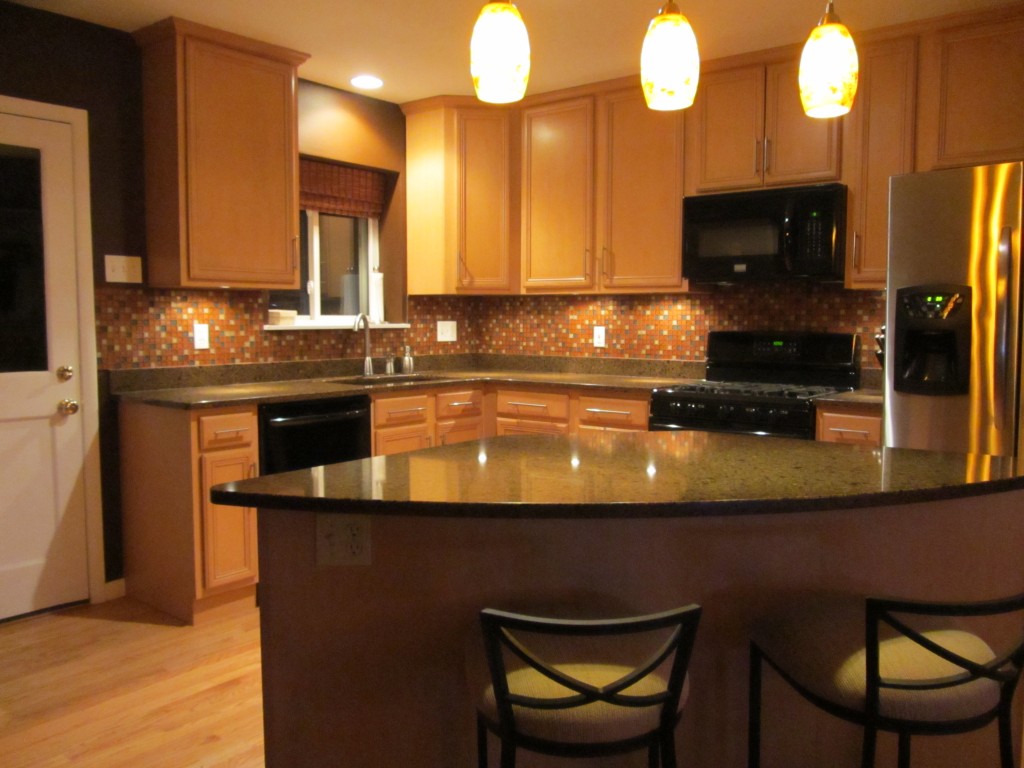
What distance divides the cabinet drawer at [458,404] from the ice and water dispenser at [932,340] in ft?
6.91

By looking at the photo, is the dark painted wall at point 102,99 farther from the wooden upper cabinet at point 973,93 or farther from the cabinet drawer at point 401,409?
the wooden upper cabinet at point 973,93

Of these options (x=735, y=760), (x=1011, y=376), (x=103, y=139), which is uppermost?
(x=103, y=139)

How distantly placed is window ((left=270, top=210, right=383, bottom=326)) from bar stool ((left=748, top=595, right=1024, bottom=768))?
334cm

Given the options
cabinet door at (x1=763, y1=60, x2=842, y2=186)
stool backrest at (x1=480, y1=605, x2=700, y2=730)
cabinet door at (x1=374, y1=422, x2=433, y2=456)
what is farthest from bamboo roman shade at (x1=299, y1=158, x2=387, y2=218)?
stool backrest at (x1=480, y1=605, x2=700, y2=730)

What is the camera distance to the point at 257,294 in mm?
3980

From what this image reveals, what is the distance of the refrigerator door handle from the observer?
9.63ft

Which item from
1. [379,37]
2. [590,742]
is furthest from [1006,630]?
[379,37]

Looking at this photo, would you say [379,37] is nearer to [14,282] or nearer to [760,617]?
[14,282]

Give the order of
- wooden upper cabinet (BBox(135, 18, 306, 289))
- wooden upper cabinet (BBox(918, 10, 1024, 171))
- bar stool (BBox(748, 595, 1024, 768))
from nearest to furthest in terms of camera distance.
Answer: bar stool (BBox(748, 595, 1024, 768)), wooden upper cabinet (BBox(918, 10, 1024, 171)), wooden upper cabinet (BBox(135, 18, 306, 289))

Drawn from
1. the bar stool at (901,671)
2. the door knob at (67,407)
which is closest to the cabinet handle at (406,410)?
the door knob at (67,407)

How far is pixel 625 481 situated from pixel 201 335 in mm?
2740

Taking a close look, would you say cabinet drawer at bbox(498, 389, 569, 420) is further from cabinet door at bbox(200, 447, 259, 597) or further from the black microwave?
cabinet door at bbox(200, 447, 259, 597)

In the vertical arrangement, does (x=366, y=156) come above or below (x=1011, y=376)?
above

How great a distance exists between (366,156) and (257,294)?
3.41 ft
